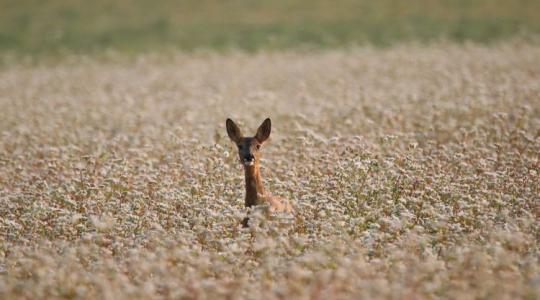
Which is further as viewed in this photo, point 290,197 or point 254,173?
point 290,197

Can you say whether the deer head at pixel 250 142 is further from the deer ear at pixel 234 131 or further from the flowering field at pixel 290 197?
the flowering field at pixel 290 197

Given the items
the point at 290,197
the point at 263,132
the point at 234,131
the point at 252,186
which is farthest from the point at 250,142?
the point at 290,197

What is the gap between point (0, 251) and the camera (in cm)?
899

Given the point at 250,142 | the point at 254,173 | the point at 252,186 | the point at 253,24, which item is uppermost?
the point at 253,24

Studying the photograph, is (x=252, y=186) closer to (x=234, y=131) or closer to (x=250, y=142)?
(x=250, y=142)

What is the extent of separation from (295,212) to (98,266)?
8.85ft

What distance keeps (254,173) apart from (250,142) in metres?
0.54

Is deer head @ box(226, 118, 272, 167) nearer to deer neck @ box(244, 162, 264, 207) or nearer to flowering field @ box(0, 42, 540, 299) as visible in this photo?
deer neck @ box(244, 162, 264, 207)

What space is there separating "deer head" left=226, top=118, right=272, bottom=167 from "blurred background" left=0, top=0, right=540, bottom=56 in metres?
22.3

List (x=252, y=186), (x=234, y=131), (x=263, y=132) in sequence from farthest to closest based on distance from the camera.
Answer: (x=234, y=131) < (x=263, y=132) < (x=252, y=186)

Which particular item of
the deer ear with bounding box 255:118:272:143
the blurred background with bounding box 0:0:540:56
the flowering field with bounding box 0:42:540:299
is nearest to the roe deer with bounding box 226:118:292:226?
the deer ear with bounding box 255:118:272:143

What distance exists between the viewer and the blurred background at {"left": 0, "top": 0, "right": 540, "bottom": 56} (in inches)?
1347

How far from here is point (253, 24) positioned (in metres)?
37.7

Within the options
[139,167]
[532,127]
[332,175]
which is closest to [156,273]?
[332,175]
